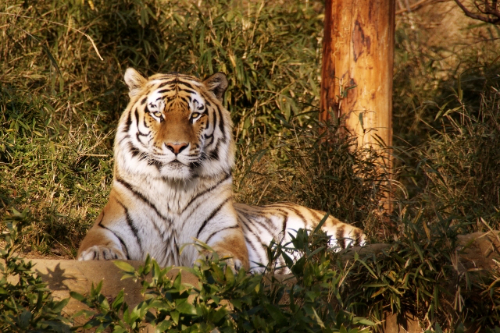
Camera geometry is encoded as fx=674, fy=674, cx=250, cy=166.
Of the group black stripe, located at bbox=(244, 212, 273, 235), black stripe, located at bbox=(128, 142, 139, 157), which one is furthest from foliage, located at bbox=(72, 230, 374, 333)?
black stripe, located at bbox=(244, 212, 273, 235)

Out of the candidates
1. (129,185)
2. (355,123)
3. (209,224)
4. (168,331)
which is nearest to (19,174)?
(129,185)

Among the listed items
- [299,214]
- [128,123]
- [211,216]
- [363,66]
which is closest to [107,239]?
[211,216]

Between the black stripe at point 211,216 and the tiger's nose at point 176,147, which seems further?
the black stripe at point 211,216

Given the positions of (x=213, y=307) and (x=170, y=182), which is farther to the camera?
(x=170, y=182)

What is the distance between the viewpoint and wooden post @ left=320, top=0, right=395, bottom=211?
4715 millimetres

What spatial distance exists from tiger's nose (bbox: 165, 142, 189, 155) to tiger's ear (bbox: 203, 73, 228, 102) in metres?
0.54

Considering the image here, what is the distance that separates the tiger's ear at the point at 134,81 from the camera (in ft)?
11.8

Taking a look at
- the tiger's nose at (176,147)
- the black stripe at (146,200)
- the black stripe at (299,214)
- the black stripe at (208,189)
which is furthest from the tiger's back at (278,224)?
the tiger's nose at (176,147)

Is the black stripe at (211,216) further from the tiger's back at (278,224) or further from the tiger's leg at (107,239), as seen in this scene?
the tiger's back at (278,224)

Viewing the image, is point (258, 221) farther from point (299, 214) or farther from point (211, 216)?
point (211, 216)

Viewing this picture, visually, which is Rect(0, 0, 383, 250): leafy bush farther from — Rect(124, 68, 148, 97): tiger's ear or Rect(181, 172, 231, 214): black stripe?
Rect(124, 68, 148, 97): tiger's ear

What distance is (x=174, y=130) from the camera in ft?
10.9

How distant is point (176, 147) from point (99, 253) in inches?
24.4

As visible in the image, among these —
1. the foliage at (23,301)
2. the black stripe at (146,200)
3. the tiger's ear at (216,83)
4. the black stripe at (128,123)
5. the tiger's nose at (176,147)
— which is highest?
the tiger's ear at (216,83)
